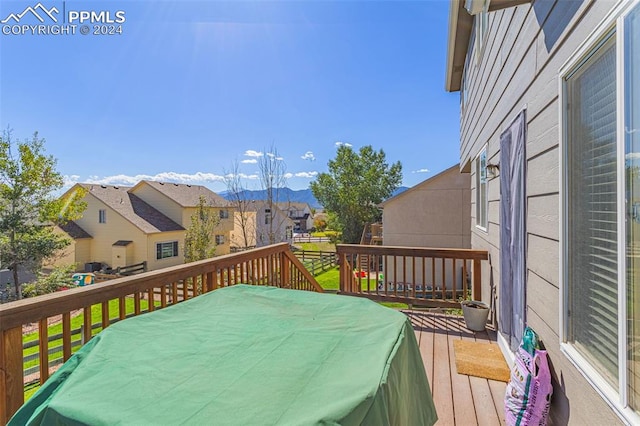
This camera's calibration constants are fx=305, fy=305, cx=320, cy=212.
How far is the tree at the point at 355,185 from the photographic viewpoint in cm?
2364

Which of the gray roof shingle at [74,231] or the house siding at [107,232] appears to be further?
the house siding at [107,232]

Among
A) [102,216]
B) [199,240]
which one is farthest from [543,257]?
[102,216]

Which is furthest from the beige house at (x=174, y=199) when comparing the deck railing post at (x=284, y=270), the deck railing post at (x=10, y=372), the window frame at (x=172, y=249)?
the deck railing post at (x=10, y=372)

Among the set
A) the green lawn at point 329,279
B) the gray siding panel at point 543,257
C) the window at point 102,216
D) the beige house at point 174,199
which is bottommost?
the green lawn at point 329,279

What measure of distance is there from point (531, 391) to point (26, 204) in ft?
48.1

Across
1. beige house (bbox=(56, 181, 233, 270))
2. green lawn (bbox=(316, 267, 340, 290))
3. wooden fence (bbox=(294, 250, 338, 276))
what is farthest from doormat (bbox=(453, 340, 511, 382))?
beige house (bbox=(56, 181, 233, 270))

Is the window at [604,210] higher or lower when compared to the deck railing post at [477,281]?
higher

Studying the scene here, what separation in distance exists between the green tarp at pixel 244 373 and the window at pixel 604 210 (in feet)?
2.56

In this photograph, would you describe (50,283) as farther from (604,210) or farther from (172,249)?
(604,210)

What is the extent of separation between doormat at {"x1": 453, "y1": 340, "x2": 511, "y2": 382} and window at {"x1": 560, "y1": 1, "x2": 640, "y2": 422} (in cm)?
124

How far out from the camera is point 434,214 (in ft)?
32.2

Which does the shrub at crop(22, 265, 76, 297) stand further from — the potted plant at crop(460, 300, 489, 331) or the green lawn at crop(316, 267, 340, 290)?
the potted plant at crop(460, 300, 489, 331)

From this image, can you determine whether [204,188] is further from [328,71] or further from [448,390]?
[448,390]

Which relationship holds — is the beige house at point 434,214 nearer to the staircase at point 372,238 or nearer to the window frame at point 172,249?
the staircase at point 372,238
